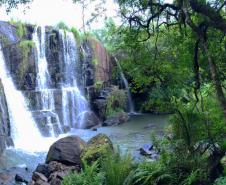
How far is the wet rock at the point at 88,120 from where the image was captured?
24.5 metres

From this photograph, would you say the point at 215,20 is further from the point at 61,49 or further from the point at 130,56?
the point at 61,49

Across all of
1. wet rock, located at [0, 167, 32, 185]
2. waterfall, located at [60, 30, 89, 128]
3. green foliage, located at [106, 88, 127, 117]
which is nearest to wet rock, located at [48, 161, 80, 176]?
wet rock, located at [0, 167, 32, 185]

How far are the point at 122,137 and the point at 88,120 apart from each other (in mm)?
5779

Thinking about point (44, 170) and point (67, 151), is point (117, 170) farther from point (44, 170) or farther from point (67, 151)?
point (67, 151)

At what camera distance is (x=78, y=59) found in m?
28.6

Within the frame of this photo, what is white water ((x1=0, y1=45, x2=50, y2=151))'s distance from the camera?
19.0 metres

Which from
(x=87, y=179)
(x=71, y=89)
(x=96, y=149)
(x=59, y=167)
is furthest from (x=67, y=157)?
(x=71, y=89)

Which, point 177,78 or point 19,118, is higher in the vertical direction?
point 177,78

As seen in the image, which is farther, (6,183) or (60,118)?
(60,118)

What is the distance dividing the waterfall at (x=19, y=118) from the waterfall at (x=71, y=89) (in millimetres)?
3214

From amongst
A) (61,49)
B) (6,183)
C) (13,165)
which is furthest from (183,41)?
(61,49)

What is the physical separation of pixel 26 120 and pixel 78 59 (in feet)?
28.6

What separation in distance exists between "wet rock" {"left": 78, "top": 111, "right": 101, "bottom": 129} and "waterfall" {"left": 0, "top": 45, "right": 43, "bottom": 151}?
4.14 metres

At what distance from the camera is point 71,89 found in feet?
87.2
